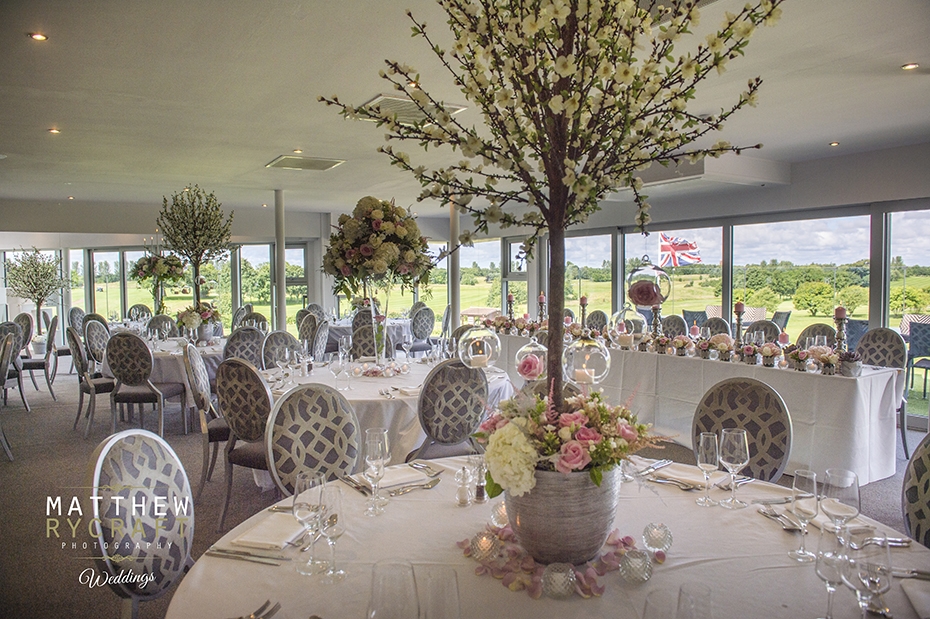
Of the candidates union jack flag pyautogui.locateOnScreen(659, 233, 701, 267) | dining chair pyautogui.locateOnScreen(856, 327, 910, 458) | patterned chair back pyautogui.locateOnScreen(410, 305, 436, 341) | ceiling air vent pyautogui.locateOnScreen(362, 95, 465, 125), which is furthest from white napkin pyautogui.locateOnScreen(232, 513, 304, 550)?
union jack flag pyautogui.locateOnScreen(659, 233, 701, 267)

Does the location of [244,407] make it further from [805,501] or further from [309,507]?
[805,501]

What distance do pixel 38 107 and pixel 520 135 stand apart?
487 cm

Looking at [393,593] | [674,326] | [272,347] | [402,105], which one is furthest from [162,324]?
[393,593]

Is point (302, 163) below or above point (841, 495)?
above

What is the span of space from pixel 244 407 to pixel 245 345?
7.94 ft

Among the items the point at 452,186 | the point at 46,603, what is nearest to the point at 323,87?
the point at 452,186

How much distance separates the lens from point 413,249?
13.9 feet

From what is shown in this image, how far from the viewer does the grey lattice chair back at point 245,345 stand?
599 cm

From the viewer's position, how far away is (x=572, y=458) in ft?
4.86

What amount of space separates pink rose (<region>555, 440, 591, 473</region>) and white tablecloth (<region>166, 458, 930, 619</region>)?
0.32 m

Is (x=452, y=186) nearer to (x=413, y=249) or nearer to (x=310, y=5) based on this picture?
(x=310, y=5)

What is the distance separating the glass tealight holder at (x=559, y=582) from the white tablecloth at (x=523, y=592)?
2 centimetres

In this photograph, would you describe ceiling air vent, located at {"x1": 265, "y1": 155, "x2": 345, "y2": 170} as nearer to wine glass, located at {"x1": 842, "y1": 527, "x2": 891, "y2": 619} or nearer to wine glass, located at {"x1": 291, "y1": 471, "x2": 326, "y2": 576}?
wine glass, located at {"x1": 291, "y1": 471, "x2": 326, "y2": 576}

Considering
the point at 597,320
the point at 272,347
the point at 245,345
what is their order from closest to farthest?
the point at 272,347 → the point at 245,345 → the point at 597,320
